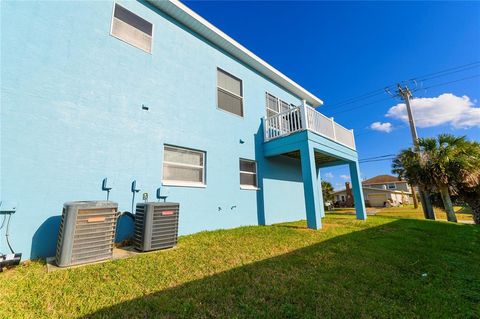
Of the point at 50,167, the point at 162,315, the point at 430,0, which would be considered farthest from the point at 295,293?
the point at 430,0

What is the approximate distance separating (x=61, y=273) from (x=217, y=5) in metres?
9.69

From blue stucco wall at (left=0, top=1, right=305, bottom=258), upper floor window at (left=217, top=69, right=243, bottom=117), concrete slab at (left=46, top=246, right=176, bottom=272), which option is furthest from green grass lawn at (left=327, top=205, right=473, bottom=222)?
concrete slab at (left=46, top=246, right=176, bottom=272)

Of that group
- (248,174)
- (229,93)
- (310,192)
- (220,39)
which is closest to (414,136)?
(310,192)

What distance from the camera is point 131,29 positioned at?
19.9 feet

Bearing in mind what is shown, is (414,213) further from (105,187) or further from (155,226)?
(105,187)

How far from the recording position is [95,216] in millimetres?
3766

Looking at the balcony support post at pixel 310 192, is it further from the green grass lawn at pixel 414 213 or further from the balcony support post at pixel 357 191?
the green grass lawn at pixel 414 213

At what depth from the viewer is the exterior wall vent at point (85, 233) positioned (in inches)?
136

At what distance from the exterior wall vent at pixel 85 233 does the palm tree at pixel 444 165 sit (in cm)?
1586

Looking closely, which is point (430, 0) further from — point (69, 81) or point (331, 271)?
point (69, 81)

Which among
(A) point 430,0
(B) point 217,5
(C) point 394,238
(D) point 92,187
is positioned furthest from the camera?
(A) point 430,0

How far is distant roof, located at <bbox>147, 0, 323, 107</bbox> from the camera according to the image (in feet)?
22.3

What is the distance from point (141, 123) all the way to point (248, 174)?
172 inches

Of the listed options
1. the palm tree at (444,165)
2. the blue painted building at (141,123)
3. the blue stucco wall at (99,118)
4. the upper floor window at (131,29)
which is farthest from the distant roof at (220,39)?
the palm tree at (444,165)
